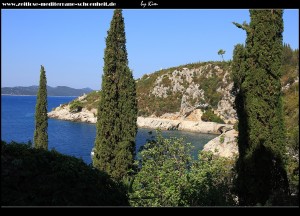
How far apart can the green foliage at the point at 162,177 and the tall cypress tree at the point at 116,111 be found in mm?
4949

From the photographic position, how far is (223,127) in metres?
66.2

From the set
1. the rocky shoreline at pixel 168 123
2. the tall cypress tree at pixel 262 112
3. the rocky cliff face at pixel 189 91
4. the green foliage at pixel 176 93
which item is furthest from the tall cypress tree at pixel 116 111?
the green foliage at pixel 176 93

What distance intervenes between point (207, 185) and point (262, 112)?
3.59 metres

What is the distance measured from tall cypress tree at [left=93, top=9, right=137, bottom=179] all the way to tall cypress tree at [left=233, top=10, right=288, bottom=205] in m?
8.36

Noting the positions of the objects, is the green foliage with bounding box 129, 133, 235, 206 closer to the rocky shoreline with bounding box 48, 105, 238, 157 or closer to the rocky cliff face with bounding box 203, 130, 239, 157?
the rocky cliff face with bounding box 203, 130, 239, 157

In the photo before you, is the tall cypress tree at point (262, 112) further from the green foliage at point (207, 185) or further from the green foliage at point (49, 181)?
the green foliage at point (49, 181)

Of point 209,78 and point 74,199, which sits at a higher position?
point 209,78

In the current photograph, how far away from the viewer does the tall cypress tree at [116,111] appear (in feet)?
62.9

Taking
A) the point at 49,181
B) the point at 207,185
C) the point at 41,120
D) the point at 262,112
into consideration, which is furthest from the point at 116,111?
the point at 49,181

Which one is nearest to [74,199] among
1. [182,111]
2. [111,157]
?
[111,157]

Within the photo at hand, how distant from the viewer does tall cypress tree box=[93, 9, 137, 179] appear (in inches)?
755

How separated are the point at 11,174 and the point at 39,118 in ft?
77.8

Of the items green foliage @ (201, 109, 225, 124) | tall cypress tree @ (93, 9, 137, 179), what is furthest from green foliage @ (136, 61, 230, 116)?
tall cypress tree @ (93, 9, 137, 179)

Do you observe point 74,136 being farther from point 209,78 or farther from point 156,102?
point 209,78
